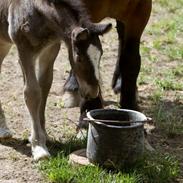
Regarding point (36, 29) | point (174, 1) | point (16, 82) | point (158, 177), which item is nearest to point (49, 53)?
point (36, 29)

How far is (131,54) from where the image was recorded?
467 centimetres

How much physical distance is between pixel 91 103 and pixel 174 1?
15.0ft

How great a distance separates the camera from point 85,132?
443cm

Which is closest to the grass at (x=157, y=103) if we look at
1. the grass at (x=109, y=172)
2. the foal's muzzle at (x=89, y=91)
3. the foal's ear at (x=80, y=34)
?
the grass at (x=109, y=172)

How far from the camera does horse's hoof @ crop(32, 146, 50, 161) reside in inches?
155

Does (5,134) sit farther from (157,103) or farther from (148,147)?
(157,103)

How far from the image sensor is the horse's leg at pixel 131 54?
4566 mm

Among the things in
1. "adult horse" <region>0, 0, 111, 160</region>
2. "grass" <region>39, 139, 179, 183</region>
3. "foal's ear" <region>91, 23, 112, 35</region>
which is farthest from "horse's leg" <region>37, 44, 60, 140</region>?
"foal's ear" <region>91, 23, 112, 35</region>

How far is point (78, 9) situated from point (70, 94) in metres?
1.80

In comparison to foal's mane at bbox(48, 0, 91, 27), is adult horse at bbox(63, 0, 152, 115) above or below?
below

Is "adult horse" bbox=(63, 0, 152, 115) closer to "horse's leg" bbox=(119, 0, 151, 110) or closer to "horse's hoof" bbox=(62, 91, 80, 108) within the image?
"horse's leg" bbox=(119, 0, 151, 110)

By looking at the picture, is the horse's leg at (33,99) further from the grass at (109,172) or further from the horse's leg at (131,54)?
the horse's leg at (131,54)

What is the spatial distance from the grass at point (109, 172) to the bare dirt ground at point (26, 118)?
0.11 meters

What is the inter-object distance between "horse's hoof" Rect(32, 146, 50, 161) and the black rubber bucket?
281 millimetres
